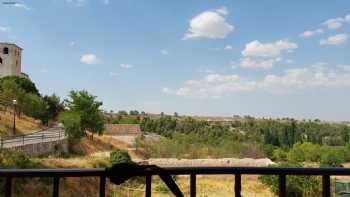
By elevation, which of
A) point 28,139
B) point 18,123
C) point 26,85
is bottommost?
point 28,139

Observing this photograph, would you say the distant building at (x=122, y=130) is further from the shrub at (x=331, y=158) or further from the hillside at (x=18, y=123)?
the shrub at (x=331, y=158)

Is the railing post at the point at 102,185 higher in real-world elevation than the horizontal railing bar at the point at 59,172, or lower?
lower

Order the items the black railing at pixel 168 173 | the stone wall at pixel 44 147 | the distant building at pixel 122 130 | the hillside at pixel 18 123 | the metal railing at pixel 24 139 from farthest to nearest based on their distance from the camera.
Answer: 1. the distant building at pixel 122 130
2. the hillside at pixel 18 123
3. the metal railing at pixel 24 139
4. the stone wall at pixel 44 147
5. the black railing at pixel 168 173

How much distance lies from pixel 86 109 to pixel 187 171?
30.2 metres

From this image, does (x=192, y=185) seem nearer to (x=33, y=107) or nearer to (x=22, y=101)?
(x=22, y=101)

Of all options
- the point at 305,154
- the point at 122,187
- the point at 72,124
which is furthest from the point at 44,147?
the point at 305,154

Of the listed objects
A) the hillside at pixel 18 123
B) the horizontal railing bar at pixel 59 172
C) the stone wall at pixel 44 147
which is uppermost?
the horizontal railing bar at pixel 59 172

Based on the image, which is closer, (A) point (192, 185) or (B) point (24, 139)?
(A) point (192, 185)

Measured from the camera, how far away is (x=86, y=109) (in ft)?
100

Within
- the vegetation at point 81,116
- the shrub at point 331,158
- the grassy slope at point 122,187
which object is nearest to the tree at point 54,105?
the vegetation at point 81,116

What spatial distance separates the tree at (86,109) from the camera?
30128mm

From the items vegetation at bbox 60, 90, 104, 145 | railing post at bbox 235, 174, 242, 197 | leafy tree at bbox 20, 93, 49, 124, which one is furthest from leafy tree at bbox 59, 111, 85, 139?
railing post at bbox 235, 174, 242, 197

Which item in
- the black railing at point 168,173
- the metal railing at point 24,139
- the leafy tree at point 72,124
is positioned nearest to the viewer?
the black railing at point 168,173

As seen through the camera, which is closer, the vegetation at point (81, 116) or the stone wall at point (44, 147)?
the stone wall at point (44, 147)
